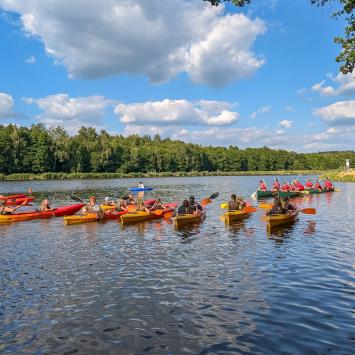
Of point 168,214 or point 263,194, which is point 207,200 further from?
point 263,194

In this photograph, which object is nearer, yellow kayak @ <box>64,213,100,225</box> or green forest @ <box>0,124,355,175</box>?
yellow kayak @ <box>64,213,100,225</box>

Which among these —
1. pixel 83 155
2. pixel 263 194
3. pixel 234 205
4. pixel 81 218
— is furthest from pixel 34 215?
pixel 83 155

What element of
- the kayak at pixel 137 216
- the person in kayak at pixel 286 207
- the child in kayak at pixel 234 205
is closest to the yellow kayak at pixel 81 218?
the kayak at pixel 137 216

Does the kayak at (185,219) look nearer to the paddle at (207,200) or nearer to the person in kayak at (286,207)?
the person in kayak at (286,207)

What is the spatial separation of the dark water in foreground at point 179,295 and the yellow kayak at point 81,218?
16.6 ft

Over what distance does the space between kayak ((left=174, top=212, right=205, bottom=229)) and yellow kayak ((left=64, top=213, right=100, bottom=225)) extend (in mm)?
5846

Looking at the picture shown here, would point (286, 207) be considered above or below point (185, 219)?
above

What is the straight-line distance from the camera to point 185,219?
2333cm

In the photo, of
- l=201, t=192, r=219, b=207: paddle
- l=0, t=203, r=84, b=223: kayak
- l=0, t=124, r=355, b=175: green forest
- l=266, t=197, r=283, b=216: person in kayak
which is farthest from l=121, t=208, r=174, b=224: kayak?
l=0, t=124, r=355, b=175: green forest

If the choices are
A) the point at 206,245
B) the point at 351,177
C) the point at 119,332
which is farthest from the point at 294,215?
the point at 351,177

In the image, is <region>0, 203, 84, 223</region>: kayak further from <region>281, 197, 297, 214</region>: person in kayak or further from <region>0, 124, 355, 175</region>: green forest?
<region>0, 124, 355, 175</region>: green forest

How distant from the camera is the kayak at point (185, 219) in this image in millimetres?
22906

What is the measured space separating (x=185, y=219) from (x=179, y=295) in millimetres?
12707

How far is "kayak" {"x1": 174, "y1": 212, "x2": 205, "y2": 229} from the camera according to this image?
22906mm
